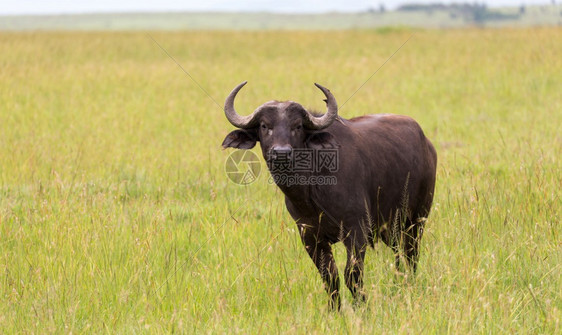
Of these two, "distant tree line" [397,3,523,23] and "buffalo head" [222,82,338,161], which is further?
"distant tree line" [397,3,523,23]

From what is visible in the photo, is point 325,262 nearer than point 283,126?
No

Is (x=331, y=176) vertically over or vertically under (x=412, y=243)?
over

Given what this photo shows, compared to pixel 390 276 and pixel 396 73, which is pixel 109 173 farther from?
pixel 396 73

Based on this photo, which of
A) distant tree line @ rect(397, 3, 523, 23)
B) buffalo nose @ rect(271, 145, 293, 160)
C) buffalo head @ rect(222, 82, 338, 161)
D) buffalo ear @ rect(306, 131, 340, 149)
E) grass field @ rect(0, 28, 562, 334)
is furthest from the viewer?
distant tree line @ rect(397, 3, 523, 23)

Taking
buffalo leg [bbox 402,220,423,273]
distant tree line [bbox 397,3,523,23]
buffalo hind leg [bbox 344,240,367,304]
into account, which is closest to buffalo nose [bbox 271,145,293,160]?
buffalo hind leg [bbox 344,240,367,304]

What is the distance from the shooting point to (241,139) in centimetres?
526

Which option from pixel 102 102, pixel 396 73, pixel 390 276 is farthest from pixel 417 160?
pixel 396 73

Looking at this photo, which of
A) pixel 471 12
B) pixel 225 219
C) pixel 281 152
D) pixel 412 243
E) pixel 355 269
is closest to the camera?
pixel 281 152

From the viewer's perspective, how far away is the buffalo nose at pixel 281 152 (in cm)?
464

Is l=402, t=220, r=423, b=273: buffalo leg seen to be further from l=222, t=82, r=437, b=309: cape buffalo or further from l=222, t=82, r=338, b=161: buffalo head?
l=222, t=82, r=338, b=161: buffalo head

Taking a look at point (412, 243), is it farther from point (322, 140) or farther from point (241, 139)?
point (241, 139)

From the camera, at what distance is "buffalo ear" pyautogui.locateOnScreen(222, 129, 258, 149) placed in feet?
17.1

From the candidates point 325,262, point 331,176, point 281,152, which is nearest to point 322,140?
point 331,176

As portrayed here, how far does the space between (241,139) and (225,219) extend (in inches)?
71.7
